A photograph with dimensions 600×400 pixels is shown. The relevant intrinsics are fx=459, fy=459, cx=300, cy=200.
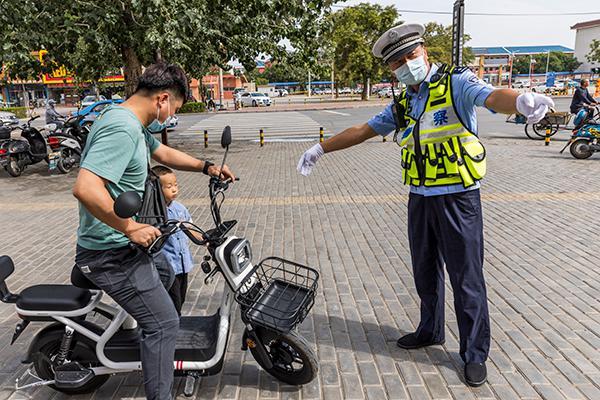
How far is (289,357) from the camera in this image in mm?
2809

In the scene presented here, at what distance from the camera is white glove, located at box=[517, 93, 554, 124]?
2.19 metres

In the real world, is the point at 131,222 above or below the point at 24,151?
above

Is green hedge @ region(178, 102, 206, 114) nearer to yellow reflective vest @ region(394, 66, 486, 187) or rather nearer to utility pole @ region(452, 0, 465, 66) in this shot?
utility pole @ region(452, 0, 465, 66)

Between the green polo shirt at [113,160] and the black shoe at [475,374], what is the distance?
2.16m

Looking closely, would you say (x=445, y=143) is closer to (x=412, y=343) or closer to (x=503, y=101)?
(x=503, y=101)

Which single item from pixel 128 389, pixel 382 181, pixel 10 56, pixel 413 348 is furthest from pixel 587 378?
pixel 10 56

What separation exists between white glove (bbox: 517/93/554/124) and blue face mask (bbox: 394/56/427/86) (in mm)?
610

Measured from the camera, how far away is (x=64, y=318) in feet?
8.23

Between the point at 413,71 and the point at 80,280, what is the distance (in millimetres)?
2177

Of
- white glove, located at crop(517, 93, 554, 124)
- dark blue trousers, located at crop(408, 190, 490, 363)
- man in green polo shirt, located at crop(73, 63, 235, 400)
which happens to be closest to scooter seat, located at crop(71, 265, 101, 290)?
man in green polo shirt, located at crop(73, 63, 235, 400)

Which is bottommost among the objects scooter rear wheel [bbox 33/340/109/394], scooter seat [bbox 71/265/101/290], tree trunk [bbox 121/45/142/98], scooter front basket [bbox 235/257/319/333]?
scooter rear wheel [bbox 33/340/109/394]

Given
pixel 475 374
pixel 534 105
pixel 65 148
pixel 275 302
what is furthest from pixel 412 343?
pixel 65 148

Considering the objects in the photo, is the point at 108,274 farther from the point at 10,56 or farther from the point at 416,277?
the point at 10,56

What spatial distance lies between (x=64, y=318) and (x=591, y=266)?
472 centimetres
